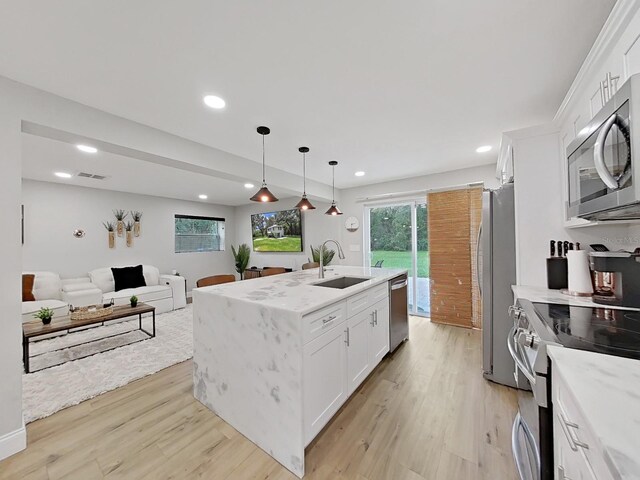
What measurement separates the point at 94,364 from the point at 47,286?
244 cm

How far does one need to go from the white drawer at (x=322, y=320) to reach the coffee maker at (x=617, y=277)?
170 cm

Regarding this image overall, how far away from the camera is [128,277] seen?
A: 5102mm

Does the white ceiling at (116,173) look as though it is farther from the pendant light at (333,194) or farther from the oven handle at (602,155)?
the oven handle at (602,155)

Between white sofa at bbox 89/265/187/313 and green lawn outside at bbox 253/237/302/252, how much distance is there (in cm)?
220

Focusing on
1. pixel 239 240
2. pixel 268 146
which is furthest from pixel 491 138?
pixel 239 240

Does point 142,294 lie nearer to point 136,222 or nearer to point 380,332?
point 136,222

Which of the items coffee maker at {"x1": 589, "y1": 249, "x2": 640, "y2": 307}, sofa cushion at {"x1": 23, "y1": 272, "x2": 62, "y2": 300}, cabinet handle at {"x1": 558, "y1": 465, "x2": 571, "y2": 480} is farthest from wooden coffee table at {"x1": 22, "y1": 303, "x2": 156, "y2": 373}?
coffee maker at {"x1": 589, "y1": 249, "x2": 640, "y2": 307}

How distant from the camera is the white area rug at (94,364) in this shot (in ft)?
7.60

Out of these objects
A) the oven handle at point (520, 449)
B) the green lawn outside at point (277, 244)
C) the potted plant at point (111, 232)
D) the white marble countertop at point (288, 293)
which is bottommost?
the oven handle at point (520, 449)

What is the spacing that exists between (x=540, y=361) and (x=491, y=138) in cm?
268

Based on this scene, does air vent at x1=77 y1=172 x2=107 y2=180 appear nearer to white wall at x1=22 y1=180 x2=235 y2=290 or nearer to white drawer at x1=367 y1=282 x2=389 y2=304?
white wall at x1=22 y1=180 x2=235 y2=290

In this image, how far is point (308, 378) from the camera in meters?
1.59

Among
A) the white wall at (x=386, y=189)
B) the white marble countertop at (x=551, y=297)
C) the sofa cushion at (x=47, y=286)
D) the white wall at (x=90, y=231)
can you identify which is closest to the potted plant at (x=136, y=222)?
the white wall at (x=90, y=231)

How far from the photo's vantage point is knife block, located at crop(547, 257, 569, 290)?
2078 millimetres
